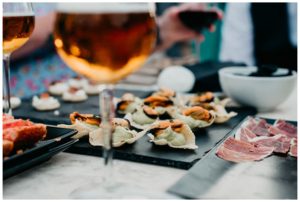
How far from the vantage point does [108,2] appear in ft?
2.11

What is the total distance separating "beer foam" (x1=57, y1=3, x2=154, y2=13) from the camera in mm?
638

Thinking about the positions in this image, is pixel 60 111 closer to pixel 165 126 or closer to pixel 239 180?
pixel 165 126

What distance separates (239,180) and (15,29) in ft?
1.70

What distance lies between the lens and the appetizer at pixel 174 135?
910 mm

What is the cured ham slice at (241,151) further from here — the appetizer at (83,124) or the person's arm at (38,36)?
the person's arm at (38,36)

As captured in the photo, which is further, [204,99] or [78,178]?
[204,99]

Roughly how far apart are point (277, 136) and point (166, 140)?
0.82ft

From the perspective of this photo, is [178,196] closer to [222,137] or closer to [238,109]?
[222,137]

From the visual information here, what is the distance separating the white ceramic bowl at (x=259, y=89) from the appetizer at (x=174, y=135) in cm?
47

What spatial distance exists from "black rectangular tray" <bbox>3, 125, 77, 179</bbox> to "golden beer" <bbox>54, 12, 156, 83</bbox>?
7.5 inches

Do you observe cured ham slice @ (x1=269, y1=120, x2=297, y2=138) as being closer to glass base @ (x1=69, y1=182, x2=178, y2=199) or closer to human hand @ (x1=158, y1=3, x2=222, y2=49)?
glass base @ (x1=69, y1=182, x2=178, y2=199)

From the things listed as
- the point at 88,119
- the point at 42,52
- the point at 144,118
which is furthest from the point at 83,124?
the point at 42,52

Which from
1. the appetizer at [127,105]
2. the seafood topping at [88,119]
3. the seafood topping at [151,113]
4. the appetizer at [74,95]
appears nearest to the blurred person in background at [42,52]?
the appetizer at [74,95]

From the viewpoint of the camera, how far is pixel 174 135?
92 cm
